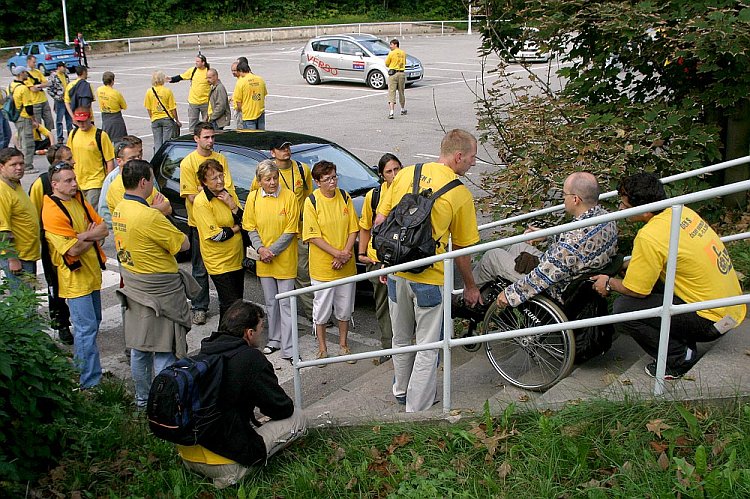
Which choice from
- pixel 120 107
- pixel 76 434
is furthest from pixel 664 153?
pixel 120 107

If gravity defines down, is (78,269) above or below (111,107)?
below

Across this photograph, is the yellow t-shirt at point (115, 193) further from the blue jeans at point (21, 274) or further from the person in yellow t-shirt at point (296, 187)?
the person in yellow t-shirt at point (296, 187)

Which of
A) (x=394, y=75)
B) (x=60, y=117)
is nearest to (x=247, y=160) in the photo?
(x=60, y=117)

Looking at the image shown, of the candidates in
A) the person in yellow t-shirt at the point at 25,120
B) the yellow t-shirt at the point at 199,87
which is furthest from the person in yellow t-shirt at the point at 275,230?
the person in yellow t-shirt at the point at 25,120

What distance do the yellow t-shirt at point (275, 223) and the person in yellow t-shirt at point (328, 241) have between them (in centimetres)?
20

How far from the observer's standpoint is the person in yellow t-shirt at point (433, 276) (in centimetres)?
524

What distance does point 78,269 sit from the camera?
6789mm

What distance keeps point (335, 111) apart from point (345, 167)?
12602 millimetres

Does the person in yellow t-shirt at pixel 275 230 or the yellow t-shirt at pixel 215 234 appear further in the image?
the yellow t-shirt at pixel 215 234

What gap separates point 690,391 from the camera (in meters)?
4.26

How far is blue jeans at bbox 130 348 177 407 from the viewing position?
643cm

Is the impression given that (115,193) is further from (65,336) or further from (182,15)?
(182,15)

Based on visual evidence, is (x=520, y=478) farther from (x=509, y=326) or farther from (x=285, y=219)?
(x=285, y=219)

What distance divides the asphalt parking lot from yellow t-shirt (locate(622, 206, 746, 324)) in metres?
2.94
